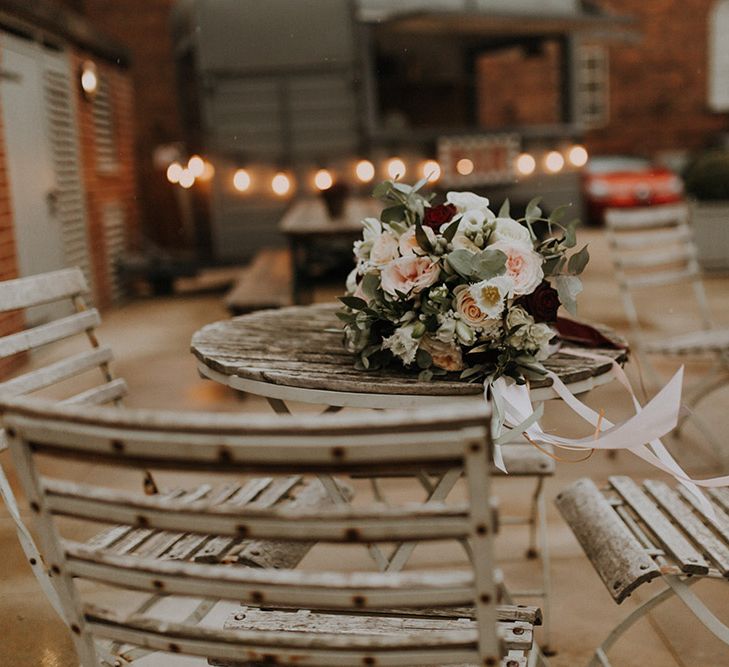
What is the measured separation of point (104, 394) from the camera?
8.54ft

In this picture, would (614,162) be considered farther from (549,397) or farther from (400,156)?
(549,397)

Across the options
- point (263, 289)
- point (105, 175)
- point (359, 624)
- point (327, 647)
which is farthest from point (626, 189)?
point (327, 647)

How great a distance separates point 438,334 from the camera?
2066 millimetres

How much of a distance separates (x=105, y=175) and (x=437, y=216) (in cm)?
864

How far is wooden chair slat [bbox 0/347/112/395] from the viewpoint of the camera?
89.8 inches

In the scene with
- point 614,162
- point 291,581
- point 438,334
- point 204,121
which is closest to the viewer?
point 291,581

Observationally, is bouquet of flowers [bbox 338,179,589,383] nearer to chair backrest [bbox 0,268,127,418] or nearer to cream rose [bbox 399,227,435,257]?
cream rose [bbox 399,227,435,257]

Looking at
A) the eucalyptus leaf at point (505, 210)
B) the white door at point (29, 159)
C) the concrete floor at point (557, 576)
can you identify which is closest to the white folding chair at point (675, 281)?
the concrete floor at point (557, 576)

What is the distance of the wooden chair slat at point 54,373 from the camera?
2.28 metres

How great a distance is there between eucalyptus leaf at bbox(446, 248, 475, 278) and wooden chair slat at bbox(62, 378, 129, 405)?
1.11m

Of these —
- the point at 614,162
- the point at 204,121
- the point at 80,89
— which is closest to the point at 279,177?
the point at 80,89

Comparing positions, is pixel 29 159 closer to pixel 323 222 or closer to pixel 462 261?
pixel 323 222

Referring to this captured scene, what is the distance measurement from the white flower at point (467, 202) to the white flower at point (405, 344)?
35cm

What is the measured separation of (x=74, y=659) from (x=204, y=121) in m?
9.43
